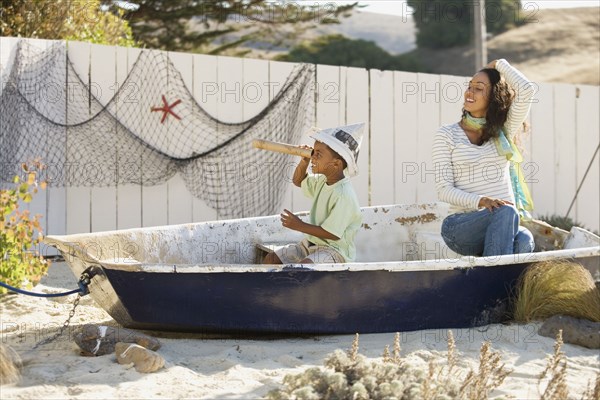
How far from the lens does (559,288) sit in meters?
5.46

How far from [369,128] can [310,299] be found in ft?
15.7

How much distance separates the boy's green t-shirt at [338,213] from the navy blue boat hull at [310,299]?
40cm

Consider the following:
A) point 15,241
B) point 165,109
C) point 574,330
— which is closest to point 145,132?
point 165,109

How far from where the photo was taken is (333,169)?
551 centimetres

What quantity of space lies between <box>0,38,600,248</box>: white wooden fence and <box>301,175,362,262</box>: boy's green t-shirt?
10.5 feet

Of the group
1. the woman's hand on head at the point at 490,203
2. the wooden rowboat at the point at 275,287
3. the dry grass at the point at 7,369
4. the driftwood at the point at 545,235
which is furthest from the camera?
the driftwood at the point at 545,235

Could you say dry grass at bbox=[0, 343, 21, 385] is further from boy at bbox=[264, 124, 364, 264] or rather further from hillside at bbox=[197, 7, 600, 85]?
hillside at bbox=[197, 7, 600, 85]

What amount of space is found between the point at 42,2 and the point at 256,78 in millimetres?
2433

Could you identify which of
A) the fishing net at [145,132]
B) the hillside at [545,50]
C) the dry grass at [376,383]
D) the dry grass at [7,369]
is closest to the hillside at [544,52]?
the hillside at [545,50]

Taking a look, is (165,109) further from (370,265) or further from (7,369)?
(7,369)

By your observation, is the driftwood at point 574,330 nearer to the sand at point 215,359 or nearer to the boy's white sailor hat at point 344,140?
the sand at point 215,359

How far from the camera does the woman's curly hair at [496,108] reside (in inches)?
234

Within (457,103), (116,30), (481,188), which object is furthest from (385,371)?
(116,30)

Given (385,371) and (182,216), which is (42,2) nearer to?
(182,216)
